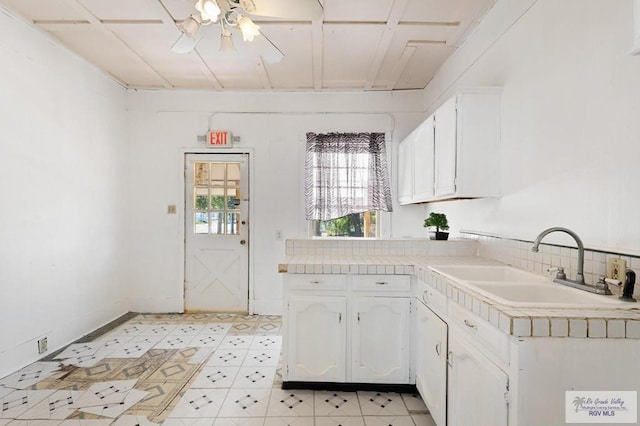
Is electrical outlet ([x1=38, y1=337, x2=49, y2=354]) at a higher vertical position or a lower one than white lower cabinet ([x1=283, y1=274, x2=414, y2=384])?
lower

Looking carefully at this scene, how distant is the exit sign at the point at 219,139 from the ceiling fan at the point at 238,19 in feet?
5.85

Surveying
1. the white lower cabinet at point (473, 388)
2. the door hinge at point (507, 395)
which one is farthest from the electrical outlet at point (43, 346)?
the door hinge at point (507, 395)

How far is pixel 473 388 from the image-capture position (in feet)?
4.54

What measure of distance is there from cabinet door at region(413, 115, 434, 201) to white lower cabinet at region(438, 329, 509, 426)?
4.99 ft

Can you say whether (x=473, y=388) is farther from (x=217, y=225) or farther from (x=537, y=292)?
(x=217, y=225)

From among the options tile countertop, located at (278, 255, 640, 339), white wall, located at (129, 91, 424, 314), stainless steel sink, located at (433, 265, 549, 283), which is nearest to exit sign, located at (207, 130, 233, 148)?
white wall, located at (129, 91, 424, 314)

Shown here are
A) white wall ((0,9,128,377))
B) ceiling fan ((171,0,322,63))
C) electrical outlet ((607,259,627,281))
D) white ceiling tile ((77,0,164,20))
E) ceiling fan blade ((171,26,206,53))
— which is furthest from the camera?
white wall ((0,9,128,377))

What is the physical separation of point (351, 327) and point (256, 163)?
248cm

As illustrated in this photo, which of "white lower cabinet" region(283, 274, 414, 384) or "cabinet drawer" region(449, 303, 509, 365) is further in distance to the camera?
"white lower cabinet" region(283, 274, 414, 384)

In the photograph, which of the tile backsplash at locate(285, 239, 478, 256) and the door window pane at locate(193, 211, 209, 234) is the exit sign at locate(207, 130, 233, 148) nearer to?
the door window pane at locate(193, 211, 209, 234)

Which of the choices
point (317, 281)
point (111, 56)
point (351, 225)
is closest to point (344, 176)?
point (351, 225)

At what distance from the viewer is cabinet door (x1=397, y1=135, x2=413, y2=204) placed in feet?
11.3

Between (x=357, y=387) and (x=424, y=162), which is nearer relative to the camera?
(x=357, y=387)

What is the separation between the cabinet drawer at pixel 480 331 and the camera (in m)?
1.17
